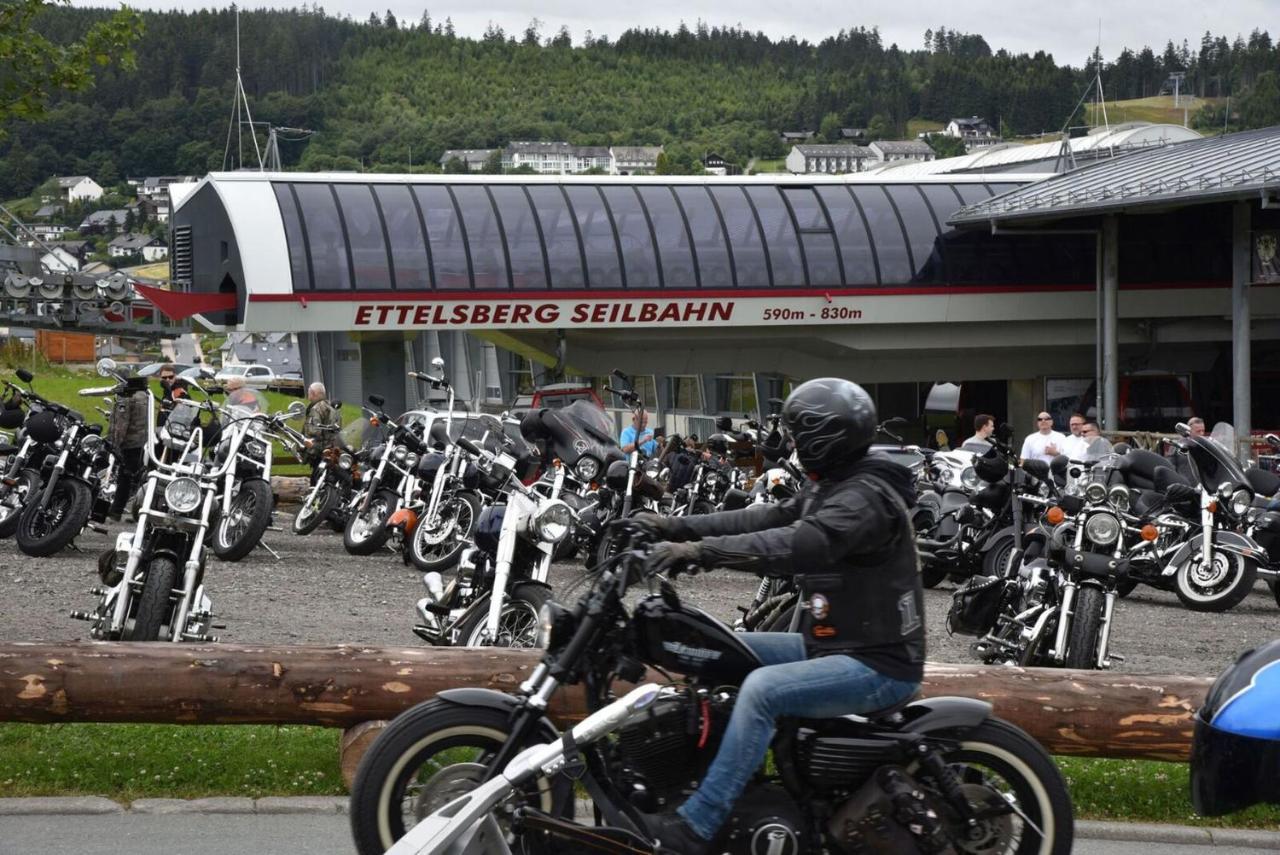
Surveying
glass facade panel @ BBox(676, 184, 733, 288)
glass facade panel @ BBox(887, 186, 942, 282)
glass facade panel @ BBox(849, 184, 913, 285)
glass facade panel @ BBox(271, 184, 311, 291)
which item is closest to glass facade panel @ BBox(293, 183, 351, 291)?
glass facade panel @ BBox(271, 184, 311, 291)

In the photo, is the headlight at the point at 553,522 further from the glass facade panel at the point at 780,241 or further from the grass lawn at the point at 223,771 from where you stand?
the glass facade panel at the point at 780,241

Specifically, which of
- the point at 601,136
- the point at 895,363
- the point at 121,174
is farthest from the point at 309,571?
the point at 601,136

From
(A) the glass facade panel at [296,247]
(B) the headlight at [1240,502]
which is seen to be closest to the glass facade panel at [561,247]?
(A) the glass facade panel at [296,247]

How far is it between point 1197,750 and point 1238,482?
A: 10440 millimetres

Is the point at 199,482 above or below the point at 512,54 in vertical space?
below

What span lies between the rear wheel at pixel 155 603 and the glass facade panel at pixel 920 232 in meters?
27.3

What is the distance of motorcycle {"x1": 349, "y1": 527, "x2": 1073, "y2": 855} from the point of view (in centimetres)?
503

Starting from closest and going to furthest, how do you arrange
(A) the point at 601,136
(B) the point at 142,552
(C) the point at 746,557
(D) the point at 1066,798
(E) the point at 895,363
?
(C) the point at 746,557, (D) the point at 1066,798, (B) the point at 142,552, (E) the point at 895,363, (A) the point at 601,136

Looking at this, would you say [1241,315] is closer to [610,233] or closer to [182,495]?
[610,233]

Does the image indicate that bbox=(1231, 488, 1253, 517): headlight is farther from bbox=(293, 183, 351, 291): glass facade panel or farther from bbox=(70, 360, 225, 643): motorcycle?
bbox=(293, 183, 351, 291): glass facade panel

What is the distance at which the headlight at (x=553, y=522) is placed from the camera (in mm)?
8805

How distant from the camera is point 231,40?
140 meters

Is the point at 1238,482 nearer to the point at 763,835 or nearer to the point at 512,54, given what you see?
the point at 763,835

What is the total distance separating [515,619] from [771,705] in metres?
3.84
